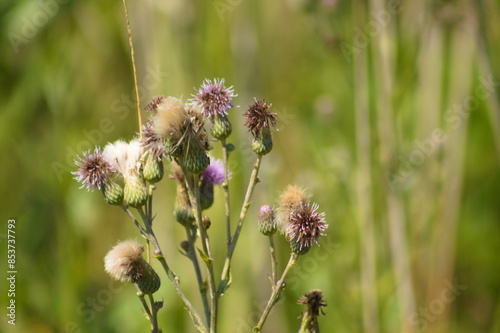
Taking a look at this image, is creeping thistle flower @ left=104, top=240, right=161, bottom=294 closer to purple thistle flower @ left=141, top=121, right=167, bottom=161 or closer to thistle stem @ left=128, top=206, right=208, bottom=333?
thistle stem @ left=128, top=206, right=208, bottom=333

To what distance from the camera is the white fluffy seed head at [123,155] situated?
52.2 inches

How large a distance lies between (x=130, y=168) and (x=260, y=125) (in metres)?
0.36

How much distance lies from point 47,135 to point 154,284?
77.5 inches

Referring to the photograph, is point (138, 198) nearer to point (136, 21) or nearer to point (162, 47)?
point (162, 47)

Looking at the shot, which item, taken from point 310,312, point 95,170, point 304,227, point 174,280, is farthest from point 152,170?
point 310,312

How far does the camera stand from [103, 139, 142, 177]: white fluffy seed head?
4.35ft

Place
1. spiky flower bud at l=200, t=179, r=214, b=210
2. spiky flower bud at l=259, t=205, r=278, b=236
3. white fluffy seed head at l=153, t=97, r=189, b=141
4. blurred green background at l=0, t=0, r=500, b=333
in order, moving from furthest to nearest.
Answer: blurred green background at l=0, t=0, r=500, b=333 < spiky flower bud at l=200, t=179, r=214, b=210 < spiky flower bud at l=259, t=205, r=278, b=236 < white fluffy seed head at l=153, t=97, r=189, b=141

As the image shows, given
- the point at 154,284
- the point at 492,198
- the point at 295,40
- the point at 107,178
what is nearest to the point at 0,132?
the point at 107,178

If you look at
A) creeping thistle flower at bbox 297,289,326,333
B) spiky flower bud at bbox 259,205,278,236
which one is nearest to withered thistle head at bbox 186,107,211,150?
spiky flower bud at bbox 259,205,278,236

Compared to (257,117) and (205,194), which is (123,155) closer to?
(205,194)

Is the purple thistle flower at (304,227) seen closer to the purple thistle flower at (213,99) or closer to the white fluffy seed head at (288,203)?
the white fluffy seed head at (288,203)

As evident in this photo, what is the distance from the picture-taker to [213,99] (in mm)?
1295

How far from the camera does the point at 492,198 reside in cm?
339

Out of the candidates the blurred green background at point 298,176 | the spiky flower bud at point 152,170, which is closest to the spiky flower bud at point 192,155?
the spiky flower bud at point 152,170
